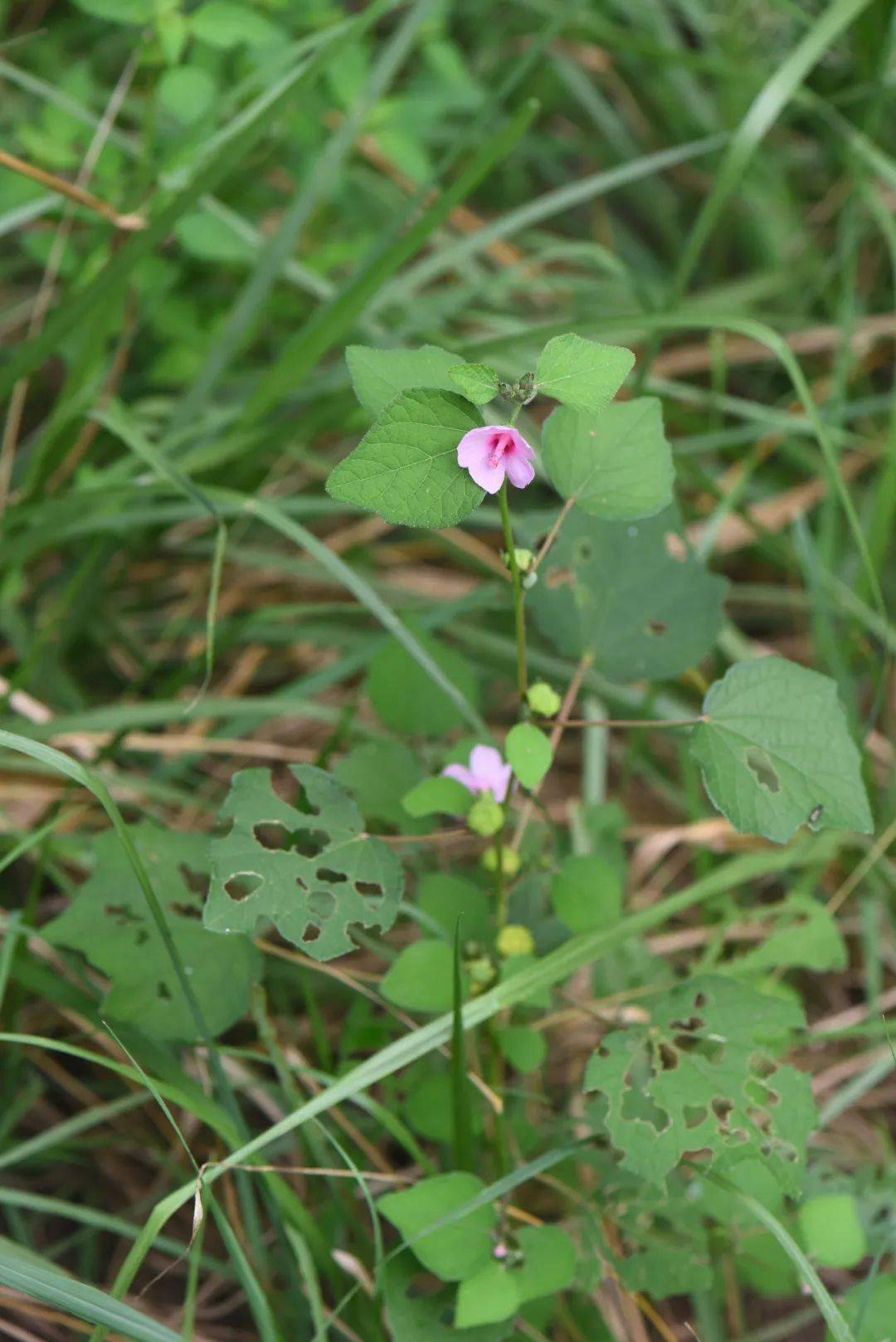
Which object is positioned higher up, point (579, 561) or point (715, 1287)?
point (579, 561)

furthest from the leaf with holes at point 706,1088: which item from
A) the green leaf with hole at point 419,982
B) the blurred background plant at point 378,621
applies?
the green leaf with hole at point 419,982

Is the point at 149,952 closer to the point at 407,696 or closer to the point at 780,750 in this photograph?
the point at 407,696

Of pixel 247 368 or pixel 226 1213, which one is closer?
pixel 226 1213

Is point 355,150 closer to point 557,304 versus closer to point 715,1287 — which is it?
point 557,304

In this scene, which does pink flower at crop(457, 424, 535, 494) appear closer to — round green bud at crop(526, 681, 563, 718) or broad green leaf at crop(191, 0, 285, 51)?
round green bud at crop(526, 681, 563, 718)

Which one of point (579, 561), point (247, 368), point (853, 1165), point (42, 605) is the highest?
point (247, 368)

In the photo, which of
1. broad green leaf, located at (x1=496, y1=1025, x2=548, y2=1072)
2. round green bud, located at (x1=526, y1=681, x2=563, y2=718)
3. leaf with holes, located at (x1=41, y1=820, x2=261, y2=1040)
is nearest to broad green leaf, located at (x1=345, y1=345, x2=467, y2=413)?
round green bud, located at (x1=526, y1=681, x2=563, y2=718)

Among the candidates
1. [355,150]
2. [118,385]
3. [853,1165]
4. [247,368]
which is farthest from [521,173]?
[853,1165]
